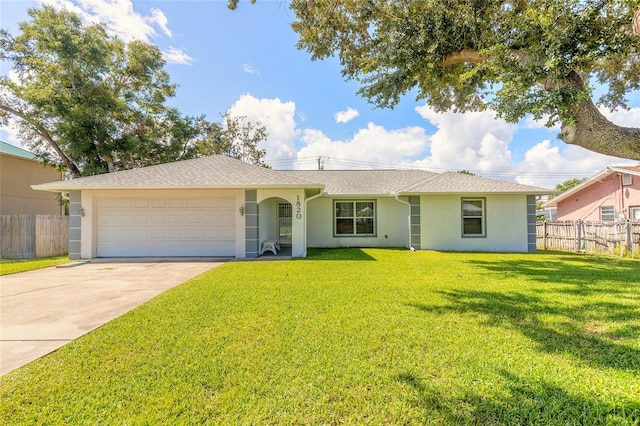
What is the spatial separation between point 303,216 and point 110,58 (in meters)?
16.2

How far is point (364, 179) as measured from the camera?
15711 millimetres

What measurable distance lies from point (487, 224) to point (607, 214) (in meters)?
11.4

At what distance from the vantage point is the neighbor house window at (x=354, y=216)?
45.0 ft

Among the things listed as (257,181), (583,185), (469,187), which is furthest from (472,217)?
(583,185)

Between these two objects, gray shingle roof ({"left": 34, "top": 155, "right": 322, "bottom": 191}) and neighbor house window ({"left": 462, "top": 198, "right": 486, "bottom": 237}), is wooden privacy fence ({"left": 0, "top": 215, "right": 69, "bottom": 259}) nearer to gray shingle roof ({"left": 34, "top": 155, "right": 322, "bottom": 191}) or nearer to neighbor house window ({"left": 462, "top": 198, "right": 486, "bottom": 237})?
gray shingle roof ({"left": 34, "top": 155, "right": 322, "bottom": 191})

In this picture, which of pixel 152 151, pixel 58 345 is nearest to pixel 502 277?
pixel 58 345

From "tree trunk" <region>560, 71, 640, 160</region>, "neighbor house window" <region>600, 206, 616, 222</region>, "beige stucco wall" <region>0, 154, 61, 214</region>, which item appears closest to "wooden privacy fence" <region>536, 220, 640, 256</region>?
"neighbor house window" <region>600, 206, 616, 222</region>

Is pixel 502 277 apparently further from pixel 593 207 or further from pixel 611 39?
pixel 593 207

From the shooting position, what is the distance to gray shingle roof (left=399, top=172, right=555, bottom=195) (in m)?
11.9

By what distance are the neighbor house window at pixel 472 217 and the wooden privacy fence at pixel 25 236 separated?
18.0 metres

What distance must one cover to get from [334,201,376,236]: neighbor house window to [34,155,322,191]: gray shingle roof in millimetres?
3877

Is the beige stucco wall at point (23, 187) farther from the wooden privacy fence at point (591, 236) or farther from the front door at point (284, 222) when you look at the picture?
the wooden privacy fence at point (591, 236)

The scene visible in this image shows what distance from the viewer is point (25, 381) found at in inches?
104

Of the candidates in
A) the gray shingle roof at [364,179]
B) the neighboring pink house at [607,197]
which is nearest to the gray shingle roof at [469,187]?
the gray shingle roof at [364,179]
